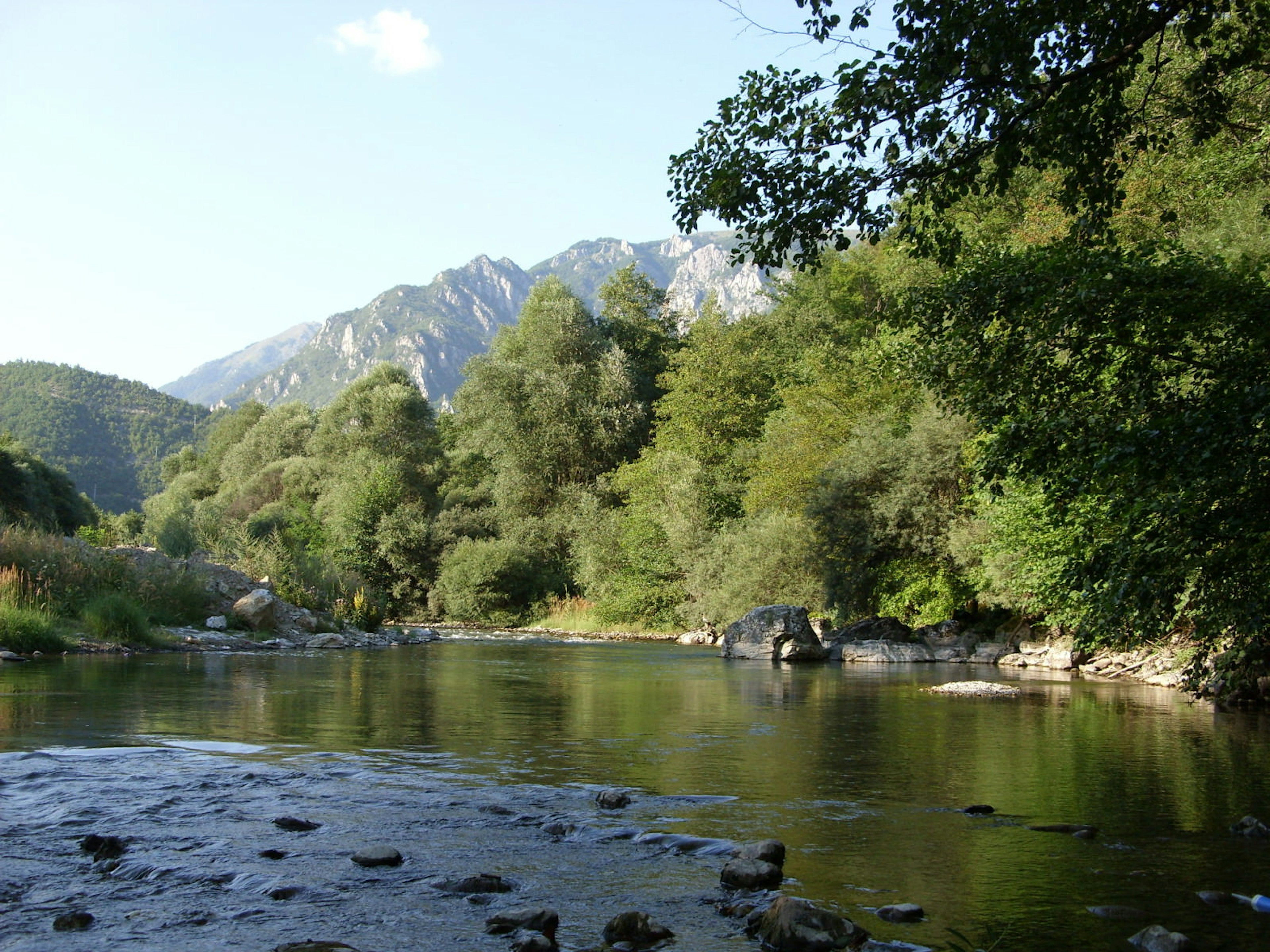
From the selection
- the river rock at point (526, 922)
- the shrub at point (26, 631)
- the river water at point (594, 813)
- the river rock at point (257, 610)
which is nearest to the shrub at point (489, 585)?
the river rock at point (257, 610)

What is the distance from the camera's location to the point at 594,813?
8305mm

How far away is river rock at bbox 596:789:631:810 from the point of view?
8.51m

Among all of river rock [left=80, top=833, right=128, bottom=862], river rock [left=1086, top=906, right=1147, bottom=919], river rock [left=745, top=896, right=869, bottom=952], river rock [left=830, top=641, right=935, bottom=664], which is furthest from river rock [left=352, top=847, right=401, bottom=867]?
river rock [left=830, top=641, right=935, bottom=664]

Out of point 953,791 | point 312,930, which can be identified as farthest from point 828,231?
point 312,930

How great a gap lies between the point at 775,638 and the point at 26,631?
19059 millimetres

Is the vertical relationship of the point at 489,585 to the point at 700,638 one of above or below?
above

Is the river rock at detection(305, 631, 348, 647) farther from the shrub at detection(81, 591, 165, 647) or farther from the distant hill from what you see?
the distant hill

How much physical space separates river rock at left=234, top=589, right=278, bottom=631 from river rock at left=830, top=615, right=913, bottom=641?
16959 mm

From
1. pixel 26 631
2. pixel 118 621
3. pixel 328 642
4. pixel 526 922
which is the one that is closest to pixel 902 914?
pixel 526 922

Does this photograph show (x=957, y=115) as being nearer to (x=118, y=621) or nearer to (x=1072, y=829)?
(x=1072, y=829)

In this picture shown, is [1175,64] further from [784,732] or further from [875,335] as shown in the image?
[875,335]

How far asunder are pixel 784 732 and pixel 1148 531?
5727 mm

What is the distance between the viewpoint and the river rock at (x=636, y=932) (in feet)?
17.0

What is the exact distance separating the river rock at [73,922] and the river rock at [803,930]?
3.50 meters
